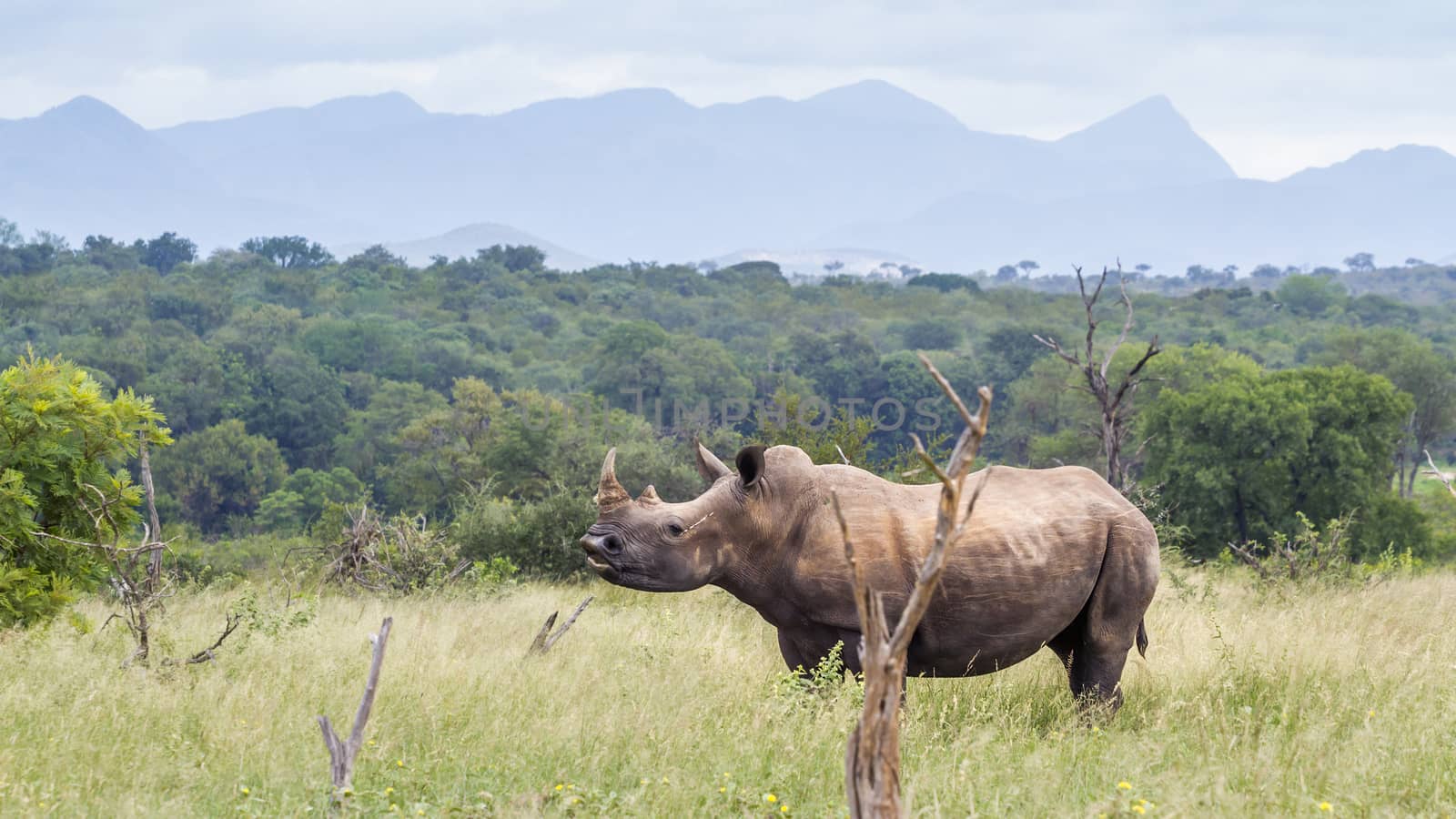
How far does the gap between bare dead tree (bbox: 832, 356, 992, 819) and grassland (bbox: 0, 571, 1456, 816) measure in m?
0.98

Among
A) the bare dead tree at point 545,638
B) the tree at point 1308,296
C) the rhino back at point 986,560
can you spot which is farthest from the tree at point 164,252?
the rhino back at point 986,560

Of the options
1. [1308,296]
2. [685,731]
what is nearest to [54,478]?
[685,731]

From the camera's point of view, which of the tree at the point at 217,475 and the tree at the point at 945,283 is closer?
the tree at the point at 217,475

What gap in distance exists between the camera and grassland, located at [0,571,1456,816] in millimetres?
4887

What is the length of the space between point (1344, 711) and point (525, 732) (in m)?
3.48

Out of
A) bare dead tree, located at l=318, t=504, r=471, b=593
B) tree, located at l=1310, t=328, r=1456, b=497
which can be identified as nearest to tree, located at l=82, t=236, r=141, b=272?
tree, located at l=1310, t=328, r=1456, b=497

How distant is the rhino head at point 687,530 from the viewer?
584cm

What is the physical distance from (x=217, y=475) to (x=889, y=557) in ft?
157

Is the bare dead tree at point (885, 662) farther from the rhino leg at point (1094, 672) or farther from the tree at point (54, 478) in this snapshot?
the tree at point (54, 478)

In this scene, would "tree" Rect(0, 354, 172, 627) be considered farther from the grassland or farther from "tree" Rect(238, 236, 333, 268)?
"tree" Rect(238, 236, 333, 268)

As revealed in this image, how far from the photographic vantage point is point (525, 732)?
5867mm

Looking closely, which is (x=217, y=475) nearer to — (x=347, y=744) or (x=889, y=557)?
(x=889, y=557)

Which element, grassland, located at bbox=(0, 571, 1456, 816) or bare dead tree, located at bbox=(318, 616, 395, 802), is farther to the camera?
grassland, located at bbox=(0, 571, 1456, 816)

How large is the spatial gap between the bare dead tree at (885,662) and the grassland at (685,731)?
→ 3.21ft
